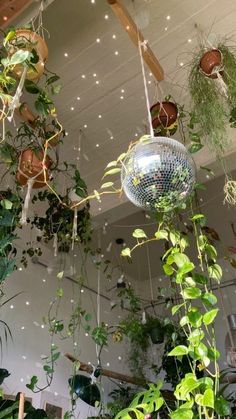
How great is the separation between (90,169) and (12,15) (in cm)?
192

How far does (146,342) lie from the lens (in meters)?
4.84

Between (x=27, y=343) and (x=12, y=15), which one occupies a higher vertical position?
(x=12, y=15)

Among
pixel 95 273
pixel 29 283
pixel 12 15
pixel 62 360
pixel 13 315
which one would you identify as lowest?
pixel 62 360

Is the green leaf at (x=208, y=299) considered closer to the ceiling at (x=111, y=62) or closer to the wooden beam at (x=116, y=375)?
the ceiling at (x=111, y=62)

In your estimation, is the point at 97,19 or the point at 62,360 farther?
the point at 62,360

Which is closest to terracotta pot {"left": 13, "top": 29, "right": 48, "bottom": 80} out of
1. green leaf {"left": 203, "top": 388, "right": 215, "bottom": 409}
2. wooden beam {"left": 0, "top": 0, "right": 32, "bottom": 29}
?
wooden beam {"left": 0, "top": 0, "right": 32, "bottom": 29}

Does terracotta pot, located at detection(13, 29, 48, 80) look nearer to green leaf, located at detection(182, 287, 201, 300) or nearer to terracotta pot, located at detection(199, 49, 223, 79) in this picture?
terracotta pot, located at detection(199, 49, 223, 79)

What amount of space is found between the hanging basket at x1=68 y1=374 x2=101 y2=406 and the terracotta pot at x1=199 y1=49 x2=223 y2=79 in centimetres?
240

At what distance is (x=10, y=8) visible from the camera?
2.07 meters

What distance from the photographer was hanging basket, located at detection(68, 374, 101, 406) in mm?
3158

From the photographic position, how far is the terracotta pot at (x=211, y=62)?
215cm

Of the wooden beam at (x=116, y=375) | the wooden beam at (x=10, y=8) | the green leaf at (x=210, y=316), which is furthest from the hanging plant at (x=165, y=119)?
the wooden beam at (x=116, y=375)

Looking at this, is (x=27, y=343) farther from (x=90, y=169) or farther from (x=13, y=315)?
(x=90, y=169)

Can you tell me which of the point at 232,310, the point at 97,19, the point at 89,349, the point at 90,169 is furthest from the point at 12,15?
the point at 232,310
